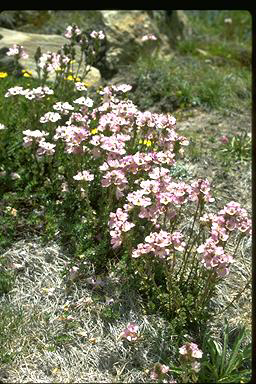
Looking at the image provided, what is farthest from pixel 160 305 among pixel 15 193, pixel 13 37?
pixel 13 37

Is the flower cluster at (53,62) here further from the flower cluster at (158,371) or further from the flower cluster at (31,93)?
the flower cluster at (158,371)

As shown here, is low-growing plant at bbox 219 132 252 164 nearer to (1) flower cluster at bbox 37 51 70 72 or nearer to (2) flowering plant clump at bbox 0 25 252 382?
(2) flowering plant clump at bbox 0 25 252 382

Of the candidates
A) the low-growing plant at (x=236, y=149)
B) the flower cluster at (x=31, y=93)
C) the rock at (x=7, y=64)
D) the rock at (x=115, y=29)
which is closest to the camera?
the flower cluster at (x=31, y=93)

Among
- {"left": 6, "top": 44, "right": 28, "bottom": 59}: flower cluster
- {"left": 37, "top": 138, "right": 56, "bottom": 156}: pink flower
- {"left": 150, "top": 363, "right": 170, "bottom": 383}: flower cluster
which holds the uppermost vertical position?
{"left": 6, "top": 44, "right": 28, "bottom": 59}: flower cluster

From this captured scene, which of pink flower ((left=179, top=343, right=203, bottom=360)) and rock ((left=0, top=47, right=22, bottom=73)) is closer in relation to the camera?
pink flower ((left=179, top=343, right=203, bottom=360))

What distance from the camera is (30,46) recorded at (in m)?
6.98

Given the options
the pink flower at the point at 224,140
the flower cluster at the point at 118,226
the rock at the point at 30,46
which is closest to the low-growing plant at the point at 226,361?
the flower cluster at the point at 118,226

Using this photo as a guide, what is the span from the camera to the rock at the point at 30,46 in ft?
21.2

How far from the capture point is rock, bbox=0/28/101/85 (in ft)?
21.2

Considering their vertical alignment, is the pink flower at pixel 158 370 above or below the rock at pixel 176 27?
above

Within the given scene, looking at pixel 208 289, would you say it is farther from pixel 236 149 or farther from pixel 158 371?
pixel 236 149

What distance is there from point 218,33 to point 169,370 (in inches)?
340

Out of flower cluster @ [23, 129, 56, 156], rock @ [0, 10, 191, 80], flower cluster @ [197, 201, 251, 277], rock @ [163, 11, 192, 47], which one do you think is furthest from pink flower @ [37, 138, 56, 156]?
rock @ [163, 11, 192, 47]
